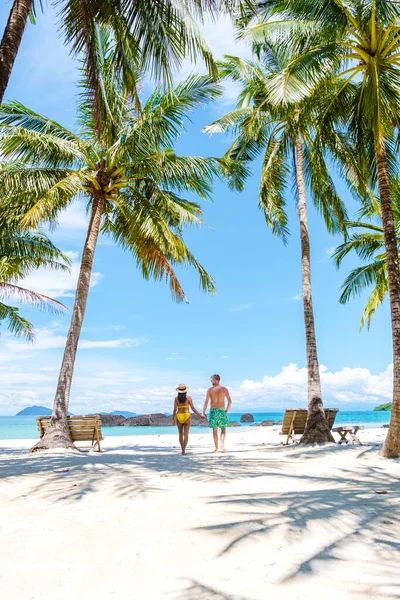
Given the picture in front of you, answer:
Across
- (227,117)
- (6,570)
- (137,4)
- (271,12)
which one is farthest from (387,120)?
(6,570)

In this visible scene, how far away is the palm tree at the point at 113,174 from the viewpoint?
10617 mm

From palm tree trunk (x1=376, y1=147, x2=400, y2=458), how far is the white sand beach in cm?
197

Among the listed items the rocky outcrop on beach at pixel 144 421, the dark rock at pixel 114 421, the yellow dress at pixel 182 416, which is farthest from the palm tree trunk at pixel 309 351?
the dark rock at pixel 114 421

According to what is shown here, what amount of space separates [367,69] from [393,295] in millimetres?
4272

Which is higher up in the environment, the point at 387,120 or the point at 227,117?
the point at 227,117

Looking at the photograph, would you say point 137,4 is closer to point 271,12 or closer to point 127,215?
point 271,12

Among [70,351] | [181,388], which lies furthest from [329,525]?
[70,351]

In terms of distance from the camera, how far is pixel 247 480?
5.35 metres

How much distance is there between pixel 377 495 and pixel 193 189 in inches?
393

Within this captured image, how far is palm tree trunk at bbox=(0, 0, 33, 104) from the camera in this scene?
6109 millimetres

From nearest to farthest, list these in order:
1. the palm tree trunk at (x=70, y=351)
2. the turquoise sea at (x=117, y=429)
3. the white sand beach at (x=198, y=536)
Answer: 1. the white sand beach at (x=198, y=536)
2. the palm tree trunk at (x=70, y=351)
3. the turquoise sea at (x=117, y=429)

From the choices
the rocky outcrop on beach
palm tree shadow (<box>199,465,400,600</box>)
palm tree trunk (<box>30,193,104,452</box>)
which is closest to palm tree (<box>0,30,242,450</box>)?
palm tree trunk (<box>30,193,104,452</box>)

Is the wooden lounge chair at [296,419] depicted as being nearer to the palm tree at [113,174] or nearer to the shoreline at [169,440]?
the shoreline at [169,440]

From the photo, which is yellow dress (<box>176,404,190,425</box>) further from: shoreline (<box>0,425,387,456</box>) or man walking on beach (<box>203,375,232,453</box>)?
shoreline (<box>0,425,387,456</box>)
